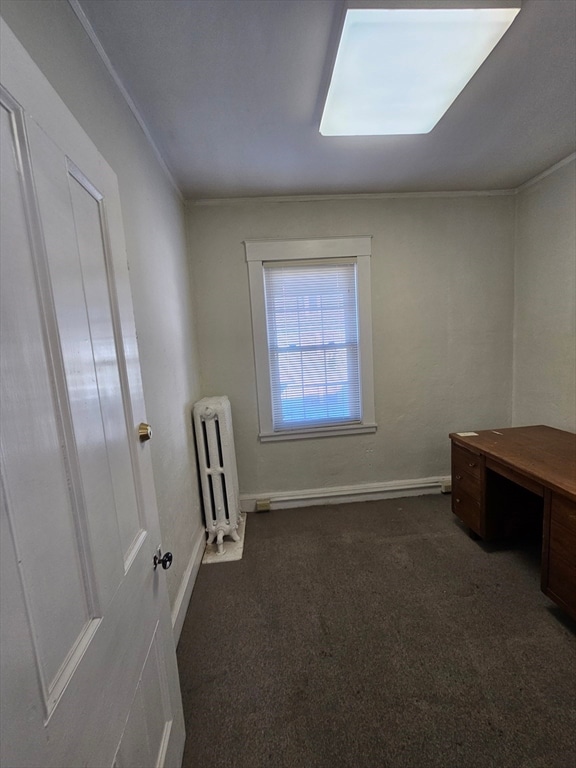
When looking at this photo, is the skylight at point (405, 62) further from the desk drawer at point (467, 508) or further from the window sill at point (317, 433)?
the desk drawer at point (467, 508)

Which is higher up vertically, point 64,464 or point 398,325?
point 398,325

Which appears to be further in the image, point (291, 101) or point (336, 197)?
point (336, 197)

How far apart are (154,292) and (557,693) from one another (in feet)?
8.17

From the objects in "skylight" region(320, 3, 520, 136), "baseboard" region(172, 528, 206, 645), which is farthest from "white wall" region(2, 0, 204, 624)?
"skylight" region(320, 3, 520, 136)

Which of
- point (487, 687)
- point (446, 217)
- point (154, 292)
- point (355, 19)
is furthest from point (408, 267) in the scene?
point (487, 687)


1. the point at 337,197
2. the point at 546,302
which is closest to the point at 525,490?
the point at 546,302

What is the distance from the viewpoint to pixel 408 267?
8.52ft

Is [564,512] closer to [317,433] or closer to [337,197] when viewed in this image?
[317,433]

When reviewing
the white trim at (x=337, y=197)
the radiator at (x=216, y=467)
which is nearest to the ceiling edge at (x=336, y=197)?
the white trim at (x=337, y=197)

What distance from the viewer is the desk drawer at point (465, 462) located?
2018 millimetres

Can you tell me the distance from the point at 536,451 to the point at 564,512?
500 mm

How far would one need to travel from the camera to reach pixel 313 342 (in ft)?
8.57

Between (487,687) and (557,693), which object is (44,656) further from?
(557,693)

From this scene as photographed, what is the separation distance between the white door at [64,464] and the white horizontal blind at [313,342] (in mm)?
1775
